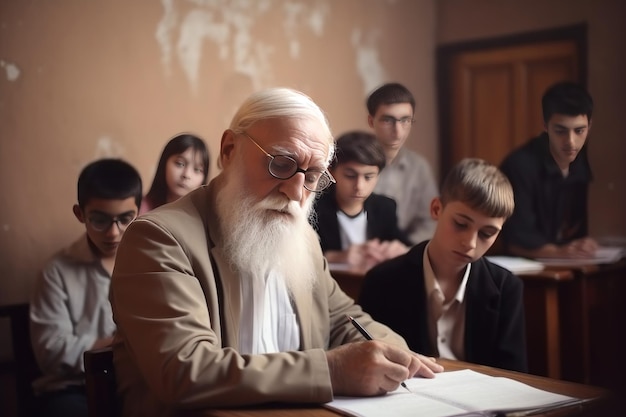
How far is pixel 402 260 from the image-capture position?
243 cm

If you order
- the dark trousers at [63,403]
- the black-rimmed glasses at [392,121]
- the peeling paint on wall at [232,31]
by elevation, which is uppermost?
the peeling paint on wall at [232,31]

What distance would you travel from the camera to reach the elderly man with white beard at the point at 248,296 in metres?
1.66

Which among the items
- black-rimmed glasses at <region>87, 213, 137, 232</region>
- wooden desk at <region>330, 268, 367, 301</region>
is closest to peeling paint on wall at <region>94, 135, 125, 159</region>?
black-rimmed glasses at <region>87, 213, 137, 232</region>

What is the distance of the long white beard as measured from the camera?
6.62 ft

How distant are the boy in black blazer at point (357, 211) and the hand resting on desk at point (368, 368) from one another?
1.22 m

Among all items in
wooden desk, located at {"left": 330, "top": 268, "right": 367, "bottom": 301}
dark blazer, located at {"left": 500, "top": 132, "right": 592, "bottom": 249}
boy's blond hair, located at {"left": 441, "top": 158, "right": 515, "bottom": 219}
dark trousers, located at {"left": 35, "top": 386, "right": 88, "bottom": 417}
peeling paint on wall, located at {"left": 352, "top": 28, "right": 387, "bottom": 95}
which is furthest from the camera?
peeling paint on wall, located at {"left": 352, "top": 28, "right": 387, "bottom": 95}

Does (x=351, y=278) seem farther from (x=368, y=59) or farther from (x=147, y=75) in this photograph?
(x=368, y=59)

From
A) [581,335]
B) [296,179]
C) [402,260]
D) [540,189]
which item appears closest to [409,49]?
[540,189]

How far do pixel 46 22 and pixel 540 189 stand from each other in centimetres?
201

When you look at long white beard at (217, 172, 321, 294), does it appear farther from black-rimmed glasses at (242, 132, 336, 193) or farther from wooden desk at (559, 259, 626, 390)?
wooden desk at (559, 259, 626, 390)

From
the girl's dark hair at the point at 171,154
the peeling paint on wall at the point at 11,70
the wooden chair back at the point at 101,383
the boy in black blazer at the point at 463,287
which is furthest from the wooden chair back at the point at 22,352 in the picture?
the boy in black blazer at the point at 463,287

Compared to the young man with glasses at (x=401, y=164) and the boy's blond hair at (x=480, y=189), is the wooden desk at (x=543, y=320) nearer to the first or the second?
the young man with glasses at (x=401, y=164)

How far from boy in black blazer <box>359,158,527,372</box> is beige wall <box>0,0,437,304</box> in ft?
4.02

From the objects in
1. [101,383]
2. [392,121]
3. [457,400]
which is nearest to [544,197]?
[392,121]
